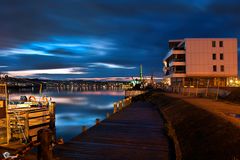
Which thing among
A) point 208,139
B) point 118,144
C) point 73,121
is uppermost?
point 208,139

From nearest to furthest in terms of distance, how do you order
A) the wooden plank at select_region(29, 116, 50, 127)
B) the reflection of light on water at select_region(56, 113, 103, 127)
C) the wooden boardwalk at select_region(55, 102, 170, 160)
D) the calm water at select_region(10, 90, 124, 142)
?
the wooden boardwalk at select_region(55, 102, 170, 160)
the wooden plank at select_region(29, 116, 50, 127)
the calm water at select_region(10, 90, 124, 142)
the reflection of light on water at select_region(56, 113, 103, 127)

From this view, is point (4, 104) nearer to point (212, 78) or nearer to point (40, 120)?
point (40, 120)

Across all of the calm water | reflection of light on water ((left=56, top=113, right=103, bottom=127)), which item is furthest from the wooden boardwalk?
reflection of light on water ((left=56, top=113, right=103, bottom=127))

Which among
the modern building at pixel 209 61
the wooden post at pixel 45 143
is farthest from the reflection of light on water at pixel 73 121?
the modern building at pixel 209 61

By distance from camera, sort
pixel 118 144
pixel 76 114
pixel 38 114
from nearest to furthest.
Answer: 1. pixel 118 144
2. pixel 38 114
3. pixel 76 114

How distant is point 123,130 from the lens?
1584cm

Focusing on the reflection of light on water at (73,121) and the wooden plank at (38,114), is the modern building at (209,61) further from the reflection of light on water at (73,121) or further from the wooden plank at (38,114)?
the wooden plank at (38,114)

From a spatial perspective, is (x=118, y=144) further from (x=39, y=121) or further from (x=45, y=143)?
(x=39, y=121)

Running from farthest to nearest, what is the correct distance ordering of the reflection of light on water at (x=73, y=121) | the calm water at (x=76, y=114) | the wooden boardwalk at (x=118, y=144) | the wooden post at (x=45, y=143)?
the reflection of light on water at (x=73, y=121), the calm water at (x=76, y=114), the wooden boardwalk at (x=118, y=144), the wooden post at (x=45, y=143)

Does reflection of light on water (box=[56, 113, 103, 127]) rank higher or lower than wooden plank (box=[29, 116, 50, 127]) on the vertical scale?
lower

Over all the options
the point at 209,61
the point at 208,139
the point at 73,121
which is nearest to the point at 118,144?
the point at 208,139

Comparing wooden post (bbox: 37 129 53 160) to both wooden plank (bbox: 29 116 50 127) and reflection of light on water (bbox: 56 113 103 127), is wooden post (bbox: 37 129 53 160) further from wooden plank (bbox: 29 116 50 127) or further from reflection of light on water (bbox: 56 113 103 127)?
reflection of light on water (bbox: 56 113 103 127)

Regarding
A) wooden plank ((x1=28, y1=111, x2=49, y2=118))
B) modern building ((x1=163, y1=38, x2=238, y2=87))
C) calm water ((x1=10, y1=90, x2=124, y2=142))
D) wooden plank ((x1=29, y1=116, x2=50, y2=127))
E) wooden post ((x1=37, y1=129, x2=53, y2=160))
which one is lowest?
calm water ((x1=10, y1=90, x2=124, y2=142))

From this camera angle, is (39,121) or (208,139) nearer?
(208,139)
